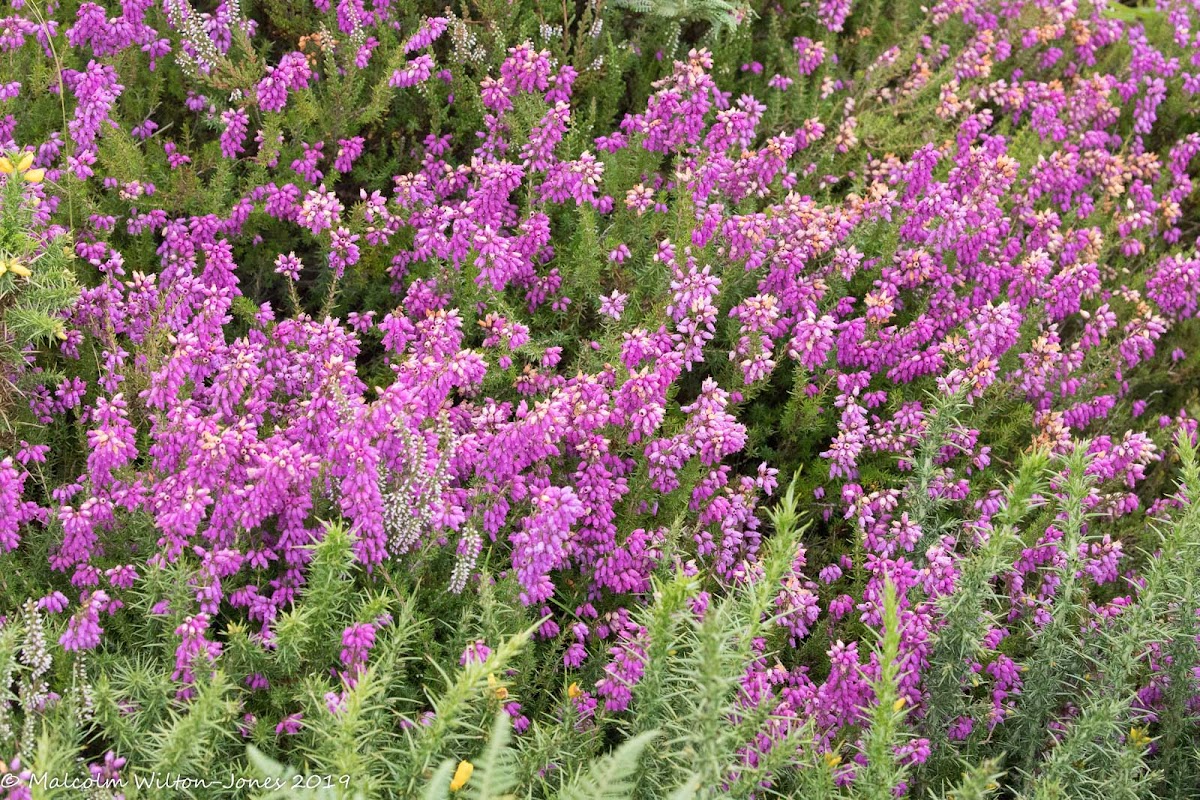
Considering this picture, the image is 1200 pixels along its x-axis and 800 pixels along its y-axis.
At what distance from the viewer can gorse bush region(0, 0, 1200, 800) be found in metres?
3.03

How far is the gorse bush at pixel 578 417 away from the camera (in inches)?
119

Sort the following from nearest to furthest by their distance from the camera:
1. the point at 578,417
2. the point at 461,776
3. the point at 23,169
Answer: the point at 461,776 < the point at 23,169 < the point at 578,417

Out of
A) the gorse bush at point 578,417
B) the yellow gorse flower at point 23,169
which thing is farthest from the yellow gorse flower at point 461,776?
the yellow gorse flower at point 23,169

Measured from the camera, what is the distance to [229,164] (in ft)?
15.2

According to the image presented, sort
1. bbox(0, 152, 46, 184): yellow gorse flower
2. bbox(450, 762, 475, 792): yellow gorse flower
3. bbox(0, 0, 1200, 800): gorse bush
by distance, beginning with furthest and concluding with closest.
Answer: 1. bbox(0, 152, 46, 184): yellow gorse flower
2. bbox(0, 0, 1200, 800): gorse bush
3. bbox(450, 762, 475, 792): yellow gorse flower

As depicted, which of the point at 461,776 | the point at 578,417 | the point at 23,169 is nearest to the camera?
the point at 461,776

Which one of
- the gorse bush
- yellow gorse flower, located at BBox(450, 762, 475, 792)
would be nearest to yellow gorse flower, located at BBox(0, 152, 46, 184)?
the gorse bush

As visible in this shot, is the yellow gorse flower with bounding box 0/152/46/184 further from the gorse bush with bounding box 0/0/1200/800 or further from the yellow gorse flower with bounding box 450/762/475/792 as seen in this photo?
the yellow gorse flower with bounding box 450/762/475/792

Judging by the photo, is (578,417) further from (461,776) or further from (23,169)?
(23,169)

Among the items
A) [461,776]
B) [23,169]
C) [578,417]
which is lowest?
[461,776]

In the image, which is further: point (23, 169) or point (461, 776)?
point (23, 169)

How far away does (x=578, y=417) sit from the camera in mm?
3775

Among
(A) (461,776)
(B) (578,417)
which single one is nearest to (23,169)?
(B) (578,417)

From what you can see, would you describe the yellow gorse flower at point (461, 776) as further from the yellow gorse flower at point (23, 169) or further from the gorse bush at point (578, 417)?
the yellow gorse flower at point (23, 169)
